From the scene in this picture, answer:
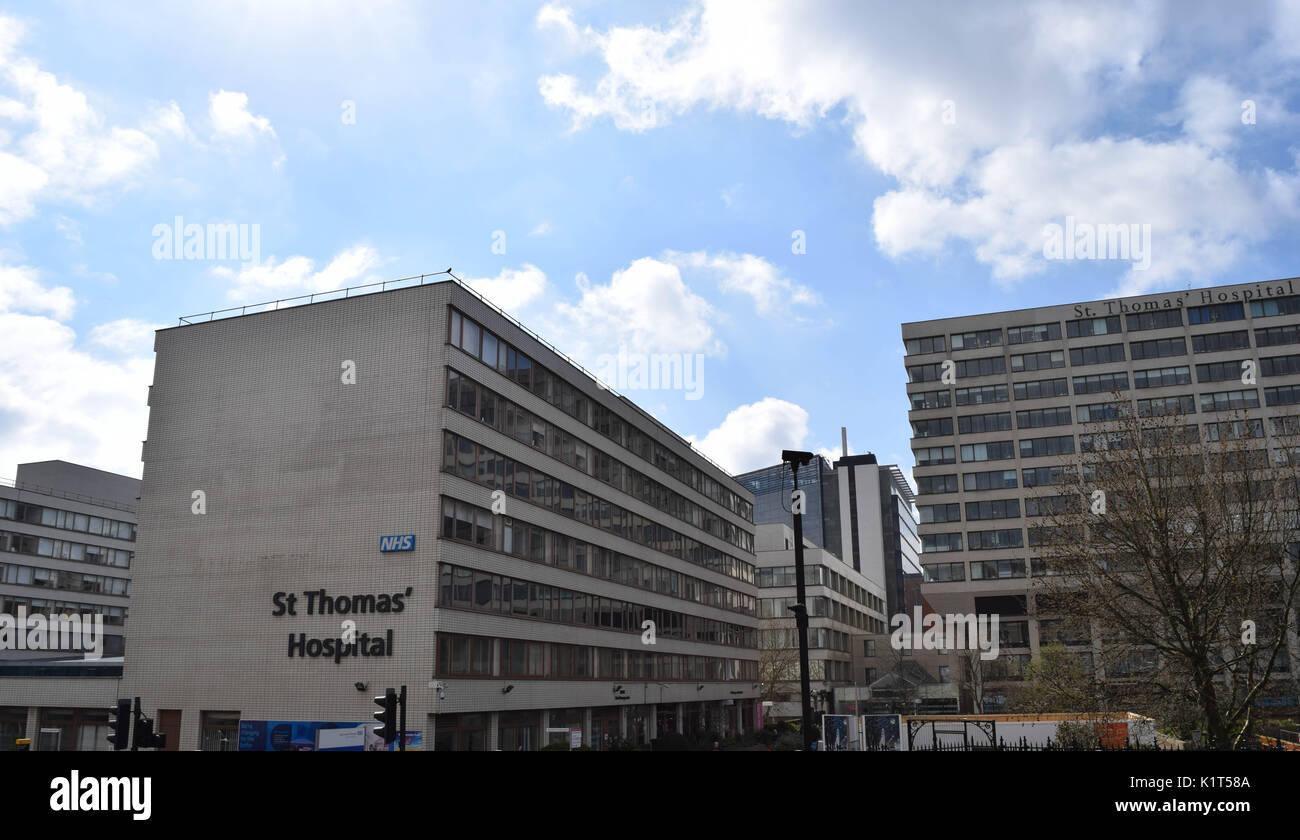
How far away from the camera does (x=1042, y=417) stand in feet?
307

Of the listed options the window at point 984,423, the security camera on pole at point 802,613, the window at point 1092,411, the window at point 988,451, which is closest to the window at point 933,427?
the window at point 984,423

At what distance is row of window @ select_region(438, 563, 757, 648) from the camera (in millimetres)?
42406

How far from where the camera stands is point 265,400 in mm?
45781

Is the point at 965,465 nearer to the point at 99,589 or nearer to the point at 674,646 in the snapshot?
the point at 674,646

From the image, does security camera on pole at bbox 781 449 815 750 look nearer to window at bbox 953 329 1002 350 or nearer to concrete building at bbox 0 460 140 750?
concrete building at bbox 0 460 140 750

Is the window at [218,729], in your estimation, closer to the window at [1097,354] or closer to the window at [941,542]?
the window at [941,542]

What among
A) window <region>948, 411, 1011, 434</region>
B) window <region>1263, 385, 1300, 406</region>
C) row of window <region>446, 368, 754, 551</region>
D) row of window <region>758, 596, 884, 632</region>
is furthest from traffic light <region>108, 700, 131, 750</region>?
window <region>1263, 385, 1300, 406</region>

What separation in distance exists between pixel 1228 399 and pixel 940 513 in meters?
27.4

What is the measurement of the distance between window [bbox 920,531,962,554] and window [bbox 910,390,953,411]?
42.1 ft

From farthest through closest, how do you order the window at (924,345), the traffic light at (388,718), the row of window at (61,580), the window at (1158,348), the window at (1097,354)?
the window at (924,345), the window at (1097,354), the window at (1158,348), the row of window at (61,580), the traffic light at (388,718)

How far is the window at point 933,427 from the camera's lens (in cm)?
9650

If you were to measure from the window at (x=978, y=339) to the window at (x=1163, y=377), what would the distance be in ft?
42.5

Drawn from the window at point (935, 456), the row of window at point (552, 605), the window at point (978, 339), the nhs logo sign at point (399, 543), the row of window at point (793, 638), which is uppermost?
the window at point (978, 339)
